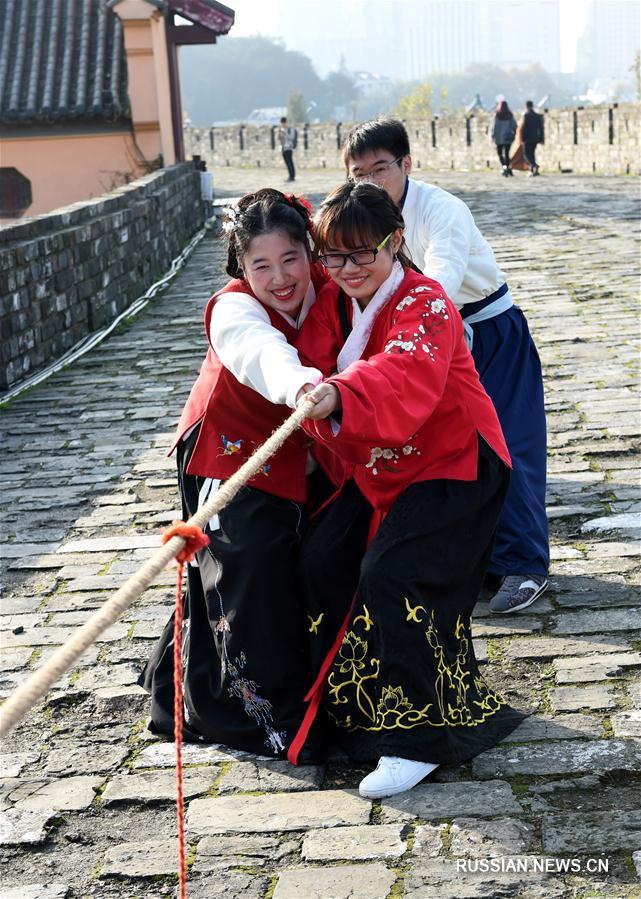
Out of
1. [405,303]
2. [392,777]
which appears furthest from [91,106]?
[392,777]

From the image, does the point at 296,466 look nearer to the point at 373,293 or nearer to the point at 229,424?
the point at 229,424

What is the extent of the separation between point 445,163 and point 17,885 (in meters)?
35.3

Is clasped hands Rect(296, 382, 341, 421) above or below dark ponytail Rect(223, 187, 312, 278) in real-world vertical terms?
below

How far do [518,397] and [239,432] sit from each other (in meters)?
1.56

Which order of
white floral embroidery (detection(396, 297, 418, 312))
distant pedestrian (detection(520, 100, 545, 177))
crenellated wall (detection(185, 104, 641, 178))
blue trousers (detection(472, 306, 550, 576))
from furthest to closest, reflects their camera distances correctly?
crenellated wall (detection(185, 104, 641, 178)), distant pedestrian (detection(520, 100, 545, 177)), blue trousers (detection(472, 306, 550, 576)), white floral embroidery (detection(396, 297, 418, 312))

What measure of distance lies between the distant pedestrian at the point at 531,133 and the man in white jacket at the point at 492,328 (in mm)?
24044

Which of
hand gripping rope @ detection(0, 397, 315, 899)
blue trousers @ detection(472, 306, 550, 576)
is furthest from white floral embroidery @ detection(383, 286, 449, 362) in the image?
blue trousers @ detection(472, 306, 550, 576)

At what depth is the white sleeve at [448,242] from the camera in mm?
4434

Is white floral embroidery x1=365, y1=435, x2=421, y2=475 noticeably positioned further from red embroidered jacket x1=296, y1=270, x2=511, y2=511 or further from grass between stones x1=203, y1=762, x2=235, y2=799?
grass between stones x1=203, y1=762, x2=235, y2=799

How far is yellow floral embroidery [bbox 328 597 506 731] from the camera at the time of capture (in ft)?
10.9

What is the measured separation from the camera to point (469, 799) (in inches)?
126

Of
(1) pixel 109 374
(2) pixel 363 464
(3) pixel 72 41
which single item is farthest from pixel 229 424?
(3) pixel 72 41

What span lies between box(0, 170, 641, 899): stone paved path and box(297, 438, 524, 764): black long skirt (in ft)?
0.44

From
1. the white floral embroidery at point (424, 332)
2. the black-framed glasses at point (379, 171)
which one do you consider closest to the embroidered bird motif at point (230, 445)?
the white floral embroidery at point (424, 332)
